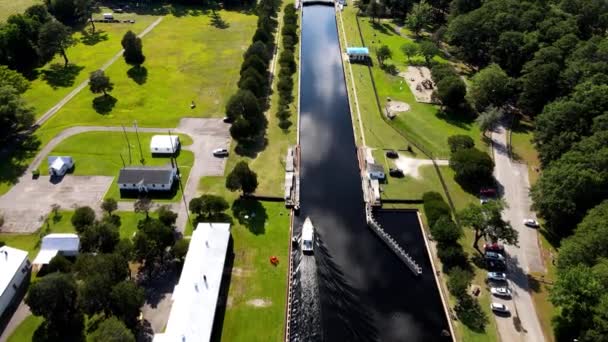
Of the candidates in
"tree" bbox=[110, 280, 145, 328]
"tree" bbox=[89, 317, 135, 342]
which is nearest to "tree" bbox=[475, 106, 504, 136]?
"tree" bbox=[110, 280, 145, 328]

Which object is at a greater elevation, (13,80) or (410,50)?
(410,50)

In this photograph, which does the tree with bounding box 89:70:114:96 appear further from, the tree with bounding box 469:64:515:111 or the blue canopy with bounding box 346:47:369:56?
the tree with bounding box 469:64:515:111

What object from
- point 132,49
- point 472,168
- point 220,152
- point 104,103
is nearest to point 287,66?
point 220,152

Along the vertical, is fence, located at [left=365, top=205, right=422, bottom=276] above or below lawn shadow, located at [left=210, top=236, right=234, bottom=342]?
above

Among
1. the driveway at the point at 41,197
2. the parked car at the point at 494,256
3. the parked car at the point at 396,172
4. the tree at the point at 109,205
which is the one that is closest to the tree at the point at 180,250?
the tree at the point at 109,205

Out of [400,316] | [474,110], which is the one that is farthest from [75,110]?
[474,110]

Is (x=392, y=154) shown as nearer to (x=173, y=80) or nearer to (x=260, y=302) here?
(x=260, y=302)
